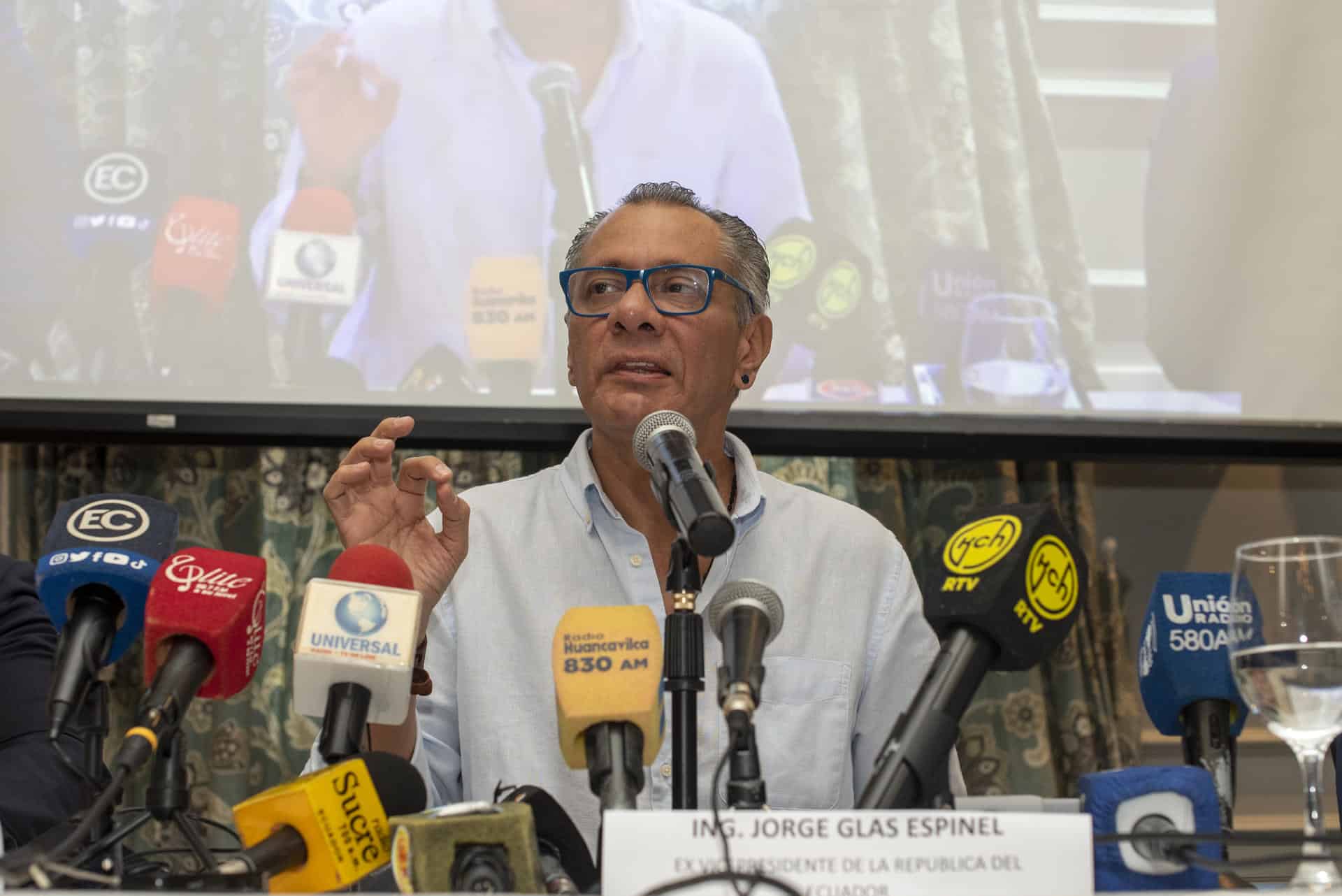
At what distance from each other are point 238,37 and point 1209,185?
2147 mm

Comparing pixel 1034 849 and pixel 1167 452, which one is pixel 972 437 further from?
pixel 1034 849

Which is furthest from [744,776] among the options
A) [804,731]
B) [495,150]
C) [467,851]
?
[495,150]

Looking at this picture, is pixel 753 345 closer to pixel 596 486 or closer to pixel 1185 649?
pixel 596 486

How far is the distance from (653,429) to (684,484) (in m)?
0.13

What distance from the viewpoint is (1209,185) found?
9.79ft

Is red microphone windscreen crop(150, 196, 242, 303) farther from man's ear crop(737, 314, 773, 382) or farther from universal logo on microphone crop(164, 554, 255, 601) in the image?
universal logo on microphone crop(164, 554, 255, 601)

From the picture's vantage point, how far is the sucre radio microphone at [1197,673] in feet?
4.43

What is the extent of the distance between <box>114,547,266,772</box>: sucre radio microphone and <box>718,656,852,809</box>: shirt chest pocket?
84 centimetres

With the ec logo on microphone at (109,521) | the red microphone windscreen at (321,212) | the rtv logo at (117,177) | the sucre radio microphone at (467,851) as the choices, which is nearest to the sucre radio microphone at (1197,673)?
the sucre radio microphone at (467,851)

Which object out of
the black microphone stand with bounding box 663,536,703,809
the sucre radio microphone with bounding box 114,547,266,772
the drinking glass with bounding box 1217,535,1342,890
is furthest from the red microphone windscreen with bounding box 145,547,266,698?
the drinking glass with bounding box 1217,535,1342,890

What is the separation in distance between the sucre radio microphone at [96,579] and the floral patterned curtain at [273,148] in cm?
177

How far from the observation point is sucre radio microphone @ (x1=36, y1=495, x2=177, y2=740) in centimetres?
106

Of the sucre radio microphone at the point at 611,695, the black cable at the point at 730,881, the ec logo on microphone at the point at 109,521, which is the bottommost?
the black cable at the point at 730,881

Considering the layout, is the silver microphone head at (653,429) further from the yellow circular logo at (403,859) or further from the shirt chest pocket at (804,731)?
the shirt chest pocket at (804,731)
